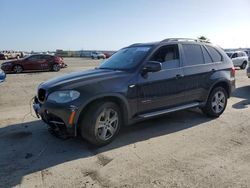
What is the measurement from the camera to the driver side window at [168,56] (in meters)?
5.54

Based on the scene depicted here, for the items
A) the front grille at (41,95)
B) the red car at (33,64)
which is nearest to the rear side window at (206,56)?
the front grille at (41,95)

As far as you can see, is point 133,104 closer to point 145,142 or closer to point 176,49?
point 145,142

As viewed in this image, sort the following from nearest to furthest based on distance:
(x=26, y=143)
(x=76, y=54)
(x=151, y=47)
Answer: (x=26, y=143), (x=151, y=47), (x=76, y=54)

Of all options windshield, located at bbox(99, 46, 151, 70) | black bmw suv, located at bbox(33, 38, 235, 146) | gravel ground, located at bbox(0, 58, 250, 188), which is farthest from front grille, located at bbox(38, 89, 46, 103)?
windshield, located at bbox(99, 46, 151, 70)

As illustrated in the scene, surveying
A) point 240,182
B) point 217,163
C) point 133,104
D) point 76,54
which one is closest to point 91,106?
point 133,104

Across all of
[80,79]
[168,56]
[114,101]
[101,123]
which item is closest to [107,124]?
[101,123]

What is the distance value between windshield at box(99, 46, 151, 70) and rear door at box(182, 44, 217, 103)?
3.35 ft

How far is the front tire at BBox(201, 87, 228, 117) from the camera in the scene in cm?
648

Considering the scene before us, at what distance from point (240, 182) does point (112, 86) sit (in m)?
2.40

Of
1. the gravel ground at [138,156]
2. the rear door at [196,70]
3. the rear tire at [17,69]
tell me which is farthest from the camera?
the rear tire at [17,69]

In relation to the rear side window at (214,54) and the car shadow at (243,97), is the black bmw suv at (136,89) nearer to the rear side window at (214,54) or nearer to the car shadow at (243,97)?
the rear side window at (214,54)

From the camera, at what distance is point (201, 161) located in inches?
165

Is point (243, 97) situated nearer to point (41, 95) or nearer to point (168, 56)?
point (168, 56)

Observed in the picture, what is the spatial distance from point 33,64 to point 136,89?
16.9 m
